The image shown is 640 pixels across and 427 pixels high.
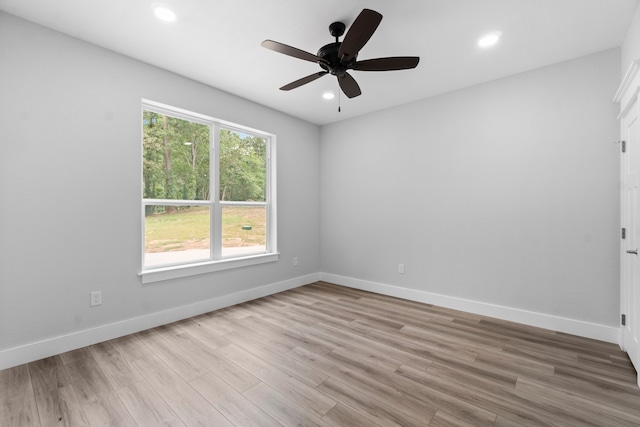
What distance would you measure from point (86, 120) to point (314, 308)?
10.2 feet

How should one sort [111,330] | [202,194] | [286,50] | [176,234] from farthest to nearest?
[202,194]
[176,234]
[111,330]
[286,50]

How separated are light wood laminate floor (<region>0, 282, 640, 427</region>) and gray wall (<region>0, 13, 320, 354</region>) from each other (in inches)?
16.0

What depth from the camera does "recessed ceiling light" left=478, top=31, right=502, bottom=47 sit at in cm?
244

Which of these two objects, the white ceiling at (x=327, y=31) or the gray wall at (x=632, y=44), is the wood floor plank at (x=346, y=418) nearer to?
the white ceiling at (x=327, y=31)

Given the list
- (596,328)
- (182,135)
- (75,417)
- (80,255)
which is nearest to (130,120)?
(182,135)

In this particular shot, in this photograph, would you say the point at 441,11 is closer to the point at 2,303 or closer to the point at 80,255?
the point at 80,255

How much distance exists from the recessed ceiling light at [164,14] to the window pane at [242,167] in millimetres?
1571

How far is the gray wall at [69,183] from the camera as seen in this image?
2.23m

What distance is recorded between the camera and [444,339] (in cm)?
271

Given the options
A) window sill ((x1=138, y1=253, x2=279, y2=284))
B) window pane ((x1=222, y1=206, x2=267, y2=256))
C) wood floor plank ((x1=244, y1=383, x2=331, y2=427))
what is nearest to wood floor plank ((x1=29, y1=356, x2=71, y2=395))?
window sill ((x1=138, y1=253, x2=279, y2=284))

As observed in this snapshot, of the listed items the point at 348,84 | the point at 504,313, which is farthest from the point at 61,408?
the point at 504,313

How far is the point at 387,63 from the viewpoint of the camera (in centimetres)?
224

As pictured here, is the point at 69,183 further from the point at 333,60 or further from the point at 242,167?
the point at 333,60

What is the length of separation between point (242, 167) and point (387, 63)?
8.17ft
